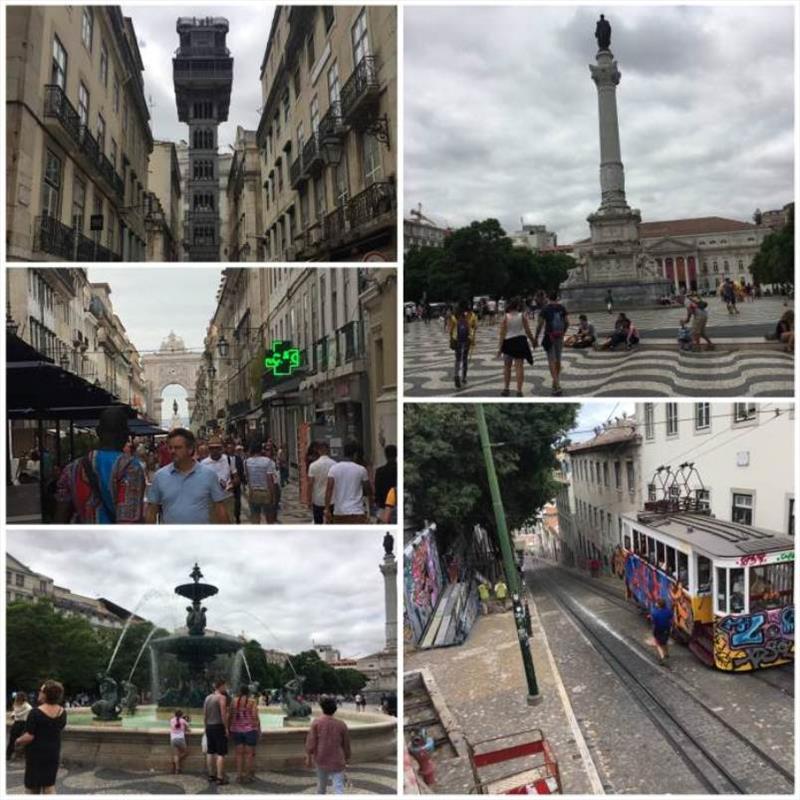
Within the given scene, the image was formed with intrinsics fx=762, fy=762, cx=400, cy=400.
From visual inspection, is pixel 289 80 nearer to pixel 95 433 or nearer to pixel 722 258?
pixel 95 433

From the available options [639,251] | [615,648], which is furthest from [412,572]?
[639,251]

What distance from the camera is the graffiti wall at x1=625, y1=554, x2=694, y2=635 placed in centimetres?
394

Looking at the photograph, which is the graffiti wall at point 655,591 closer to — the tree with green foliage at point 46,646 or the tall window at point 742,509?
the tall window at point 742,509

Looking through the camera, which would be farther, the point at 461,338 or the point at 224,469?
the point at 461,338

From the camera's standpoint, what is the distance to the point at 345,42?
3.61 m

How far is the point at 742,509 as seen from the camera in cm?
385

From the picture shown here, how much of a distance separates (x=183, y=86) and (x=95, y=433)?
5.51 ft

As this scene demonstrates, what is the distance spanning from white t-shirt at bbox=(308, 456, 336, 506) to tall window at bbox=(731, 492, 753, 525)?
207cm

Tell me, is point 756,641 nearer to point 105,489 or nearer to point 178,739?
point 178,739

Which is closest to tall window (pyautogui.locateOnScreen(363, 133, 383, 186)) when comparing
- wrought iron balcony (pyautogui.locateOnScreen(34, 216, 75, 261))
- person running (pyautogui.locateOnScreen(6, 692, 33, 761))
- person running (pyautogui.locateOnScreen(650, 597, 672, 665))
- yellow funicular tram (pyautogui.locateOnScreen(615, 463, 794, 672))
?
wrought iron balcony (pyautogui.locateOnScreen(34, 216, 75, 261))

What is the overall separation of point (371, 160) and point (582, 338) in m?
1.44

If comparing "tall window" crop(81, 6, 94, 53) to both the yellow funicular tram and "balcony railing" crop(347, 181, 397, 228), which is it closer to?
"balcony railing" crop(347, 181, 397, 228)

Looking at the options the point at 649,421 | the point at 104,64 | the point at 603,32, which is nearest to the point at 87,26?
the point at 104,64

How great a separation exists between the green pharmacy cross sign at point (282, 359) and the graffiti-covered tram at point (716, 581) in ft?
6.72
